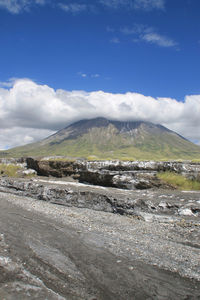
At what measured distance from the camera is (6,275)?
8.03 metres

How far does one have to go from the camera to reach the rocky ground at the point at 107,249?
24.9ft

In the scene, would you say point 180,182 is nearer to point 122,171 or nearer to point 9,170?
point 122,171

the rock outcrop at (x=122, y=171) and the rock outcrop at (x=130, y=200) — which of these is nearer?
the rock outcrop at (x=130, y=200)

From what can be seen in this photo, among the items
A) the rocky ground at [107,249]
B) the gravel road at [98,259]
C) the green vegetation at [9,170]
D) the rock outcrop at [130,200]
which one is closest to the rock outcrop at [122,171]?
the rock outcrop at [130,200]

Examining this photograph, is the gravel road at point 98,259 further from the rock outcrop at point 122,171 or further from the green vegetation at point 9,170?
the green vegetation at point 9,170

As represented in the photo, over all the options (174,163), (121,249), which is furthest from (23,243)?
(174,163)

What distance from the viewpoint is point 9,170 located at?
3972cm

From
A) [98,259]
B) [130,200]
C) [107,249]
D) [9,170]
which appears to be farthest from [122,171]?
[9,170]

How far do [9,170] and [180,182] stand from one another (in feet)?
98.8

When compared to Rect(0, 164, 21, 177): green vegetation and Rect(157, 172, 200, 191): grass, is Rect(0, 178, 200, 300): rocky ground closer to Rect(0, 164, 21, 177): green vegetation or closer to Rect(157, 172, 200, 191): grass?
Rect(157, 172, 200, 191): grass

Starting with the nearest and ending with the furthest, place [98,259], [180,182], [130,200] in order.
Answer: [98,259]
[130,200]
[180,182]

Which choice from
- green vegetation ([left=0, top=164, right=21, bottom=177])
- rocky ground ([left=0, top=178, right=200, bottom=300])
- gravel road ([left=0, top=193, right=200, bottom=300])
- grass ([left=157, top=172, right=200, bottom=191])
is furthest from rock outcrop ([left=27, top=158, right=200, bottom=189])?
green vegetation ([left=0, top=164, right=21, bottom=177])

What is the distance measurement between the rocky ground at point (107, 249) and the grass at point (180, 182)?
4.53 ft

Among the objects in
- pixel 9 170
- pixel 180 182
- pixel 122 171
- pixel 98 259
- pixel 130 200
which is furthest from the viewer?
pixel 9 170
